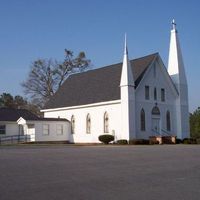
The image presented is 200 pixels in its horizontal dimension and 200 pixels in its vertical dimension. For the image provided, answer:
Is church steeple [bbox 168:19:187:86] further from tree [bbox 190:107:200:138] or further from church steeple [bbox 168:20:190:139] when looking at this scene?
tree [bbox 190:107:200:138]

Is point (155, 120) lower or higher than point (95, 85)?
lower

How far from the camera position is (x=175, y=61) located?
49.2 m

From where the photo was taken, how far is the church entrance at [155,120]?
45.2 metres

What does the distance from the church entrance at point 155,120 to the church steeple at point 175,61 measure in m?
5.40

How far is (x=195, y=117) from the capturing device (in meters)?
66.2

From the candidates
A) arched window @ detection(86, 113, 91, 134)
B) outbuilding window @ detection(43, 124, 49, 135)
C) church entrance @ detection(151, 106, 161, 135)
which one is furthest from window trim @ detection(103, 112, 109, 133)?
outbuilding window @ detection(43, 124, 49, 135)

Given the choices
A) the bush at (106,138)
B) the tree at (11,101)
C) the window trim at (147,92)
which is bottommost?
the bush at (106,138)

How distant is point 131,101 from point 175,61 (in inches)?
442

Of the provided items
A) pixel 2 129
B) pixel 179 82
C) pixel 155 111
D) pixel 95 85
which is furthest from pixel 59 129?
pixel 179 82

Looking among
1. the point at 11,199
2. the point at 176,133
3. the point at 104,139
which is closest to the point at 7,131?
the point at 104,139

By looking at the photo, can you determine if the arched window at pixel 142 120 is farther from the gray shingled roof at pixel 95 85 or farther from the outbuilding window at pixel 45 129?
the outbuilding window at pixel 45 129

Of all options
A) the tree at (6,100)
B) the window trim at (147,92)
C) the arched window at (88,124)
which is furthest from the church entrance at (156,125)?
the tree at (6,100)

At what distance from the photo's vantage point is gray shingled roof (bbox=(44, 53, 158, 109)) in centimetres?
4466

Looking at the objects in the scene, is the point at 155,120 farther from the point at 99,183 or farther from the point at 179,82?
the point at 99,183
